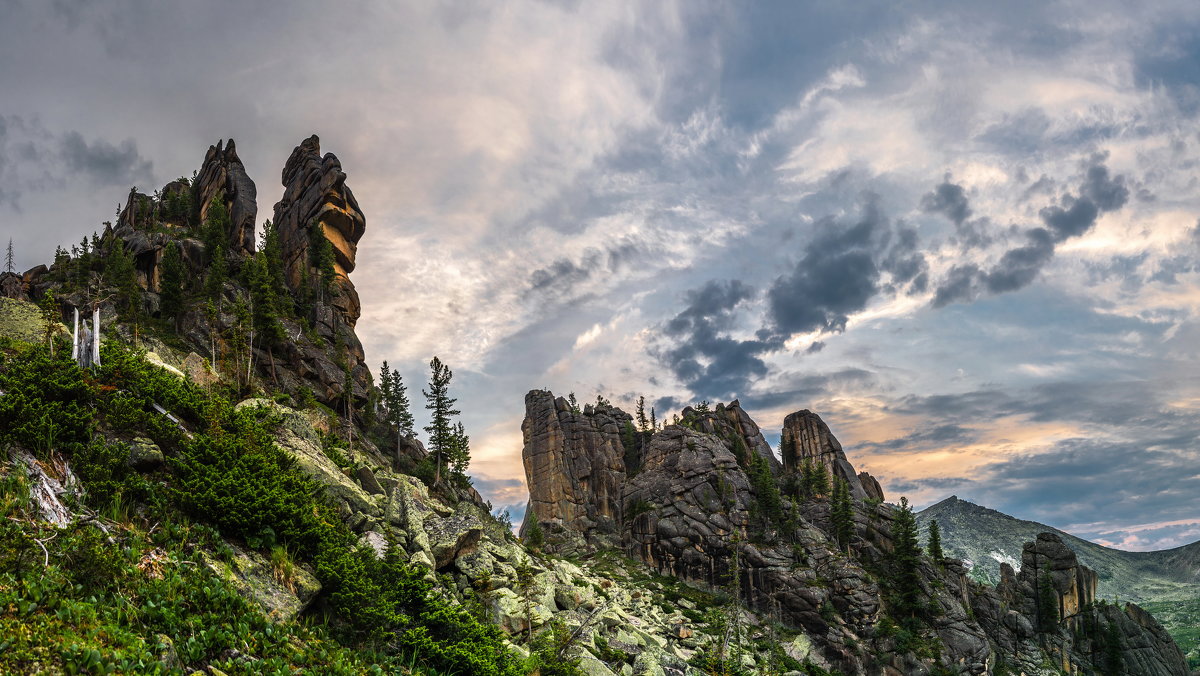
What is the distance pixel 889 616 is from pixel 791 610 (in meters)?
13.0

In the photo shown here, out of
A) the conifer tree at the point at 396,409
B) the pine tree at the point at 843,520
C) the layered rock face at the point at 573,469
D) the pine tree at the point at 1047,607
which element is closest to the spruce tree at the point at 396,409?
the conifer tree at the point at 396,409

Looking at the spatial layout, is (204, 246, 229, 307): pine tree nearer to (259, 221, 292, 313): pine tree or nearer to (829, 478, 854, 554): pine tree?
(259, 221, 292, 313): pine tree

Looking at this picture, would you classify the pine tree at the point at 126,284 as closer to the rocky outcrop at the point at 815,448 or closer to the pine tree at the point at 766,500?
the pine tree at the point at 766,500

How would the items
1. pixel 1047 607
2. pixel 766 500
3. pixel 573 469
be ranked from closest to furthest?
1. pixel 766 500
2. pixel 1047 607
3. pixel 573 469

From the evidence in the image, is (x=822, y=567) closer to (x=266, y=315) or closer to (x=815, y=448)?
(x=815, y=448)

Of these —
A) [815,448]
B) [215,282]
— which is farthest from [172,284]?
[815,448]

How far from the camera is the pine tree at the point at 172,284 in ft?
214

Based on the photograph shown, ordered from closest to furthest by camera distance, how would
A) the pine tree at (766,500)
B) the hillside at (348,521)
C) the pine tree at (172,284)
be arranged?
the hillside at (348,521), the pine tree at (172,284), the pine tree at (766,500)

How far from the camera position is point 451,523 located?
103 ft

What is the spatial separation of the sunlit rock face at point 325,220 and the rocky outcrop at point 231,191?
18.2ft

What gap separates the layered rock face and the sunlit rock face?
4553cm

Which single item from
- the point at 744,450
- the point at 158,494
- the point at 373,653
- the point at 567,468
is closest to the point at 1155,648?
the point at 744,450

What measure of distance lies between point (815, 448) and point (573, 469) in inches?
1992

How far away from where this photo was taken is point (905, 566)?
82.1m
